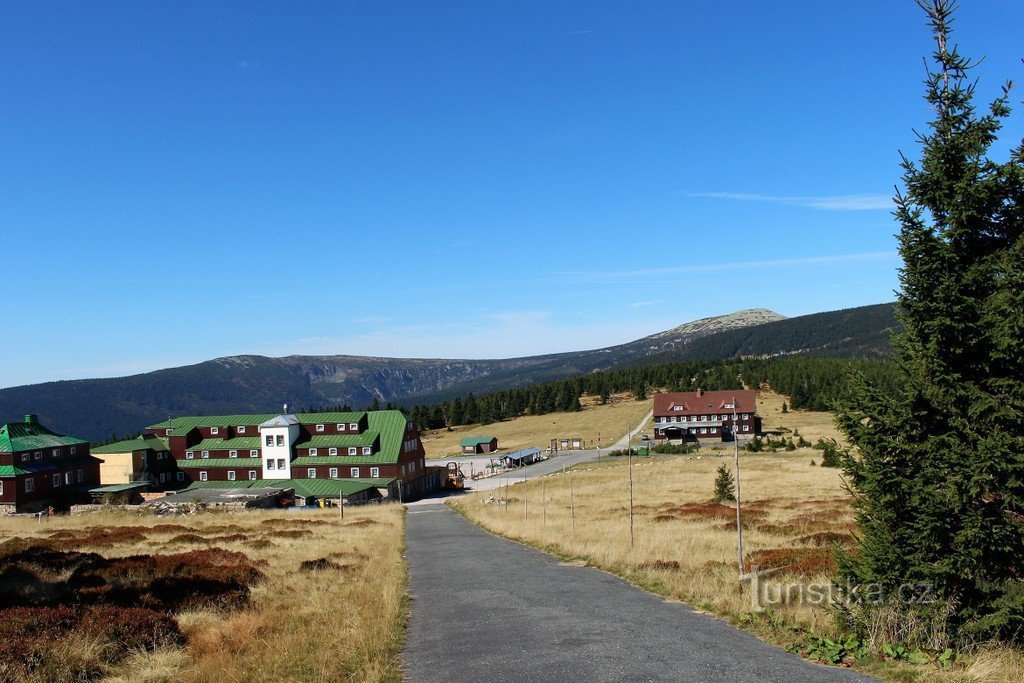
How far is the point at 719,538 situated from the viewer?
30.2 meters

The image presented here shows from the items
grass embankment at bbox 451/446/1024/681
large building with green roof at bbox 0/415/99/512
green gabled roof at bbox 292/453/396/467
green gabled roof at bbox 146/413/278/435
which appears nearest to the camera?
grass embankment at bbox 451/446/1024/681

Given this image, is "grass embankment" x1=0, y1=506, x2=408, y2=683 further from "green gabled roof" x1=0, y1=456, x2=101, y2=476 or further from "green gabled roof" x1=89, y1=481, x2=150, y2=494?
"green gabled roof" x1=89, y1=481, x2=150, y2=494

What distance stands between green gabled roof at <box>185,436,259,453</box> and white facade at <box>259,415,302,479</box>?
289cm

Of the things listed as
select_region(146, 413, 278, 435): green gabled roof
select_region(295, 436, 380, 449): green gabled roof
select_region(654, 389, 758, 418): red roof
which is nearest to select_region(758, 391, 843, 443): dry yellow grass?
select_region(654, 389, 758, 418): red roof

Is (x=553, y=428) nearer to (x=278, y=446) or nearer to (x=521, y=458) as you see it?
(x=521, y=458)

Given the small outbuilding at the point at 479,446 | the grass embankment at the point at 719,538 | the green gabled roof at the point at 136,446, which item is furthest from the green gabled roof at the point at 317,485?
the small outbuilding at the point at 479,446

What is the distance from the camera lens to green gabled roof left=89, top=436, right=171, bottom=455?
278ft

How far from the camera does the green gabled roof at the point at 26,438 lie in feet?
237

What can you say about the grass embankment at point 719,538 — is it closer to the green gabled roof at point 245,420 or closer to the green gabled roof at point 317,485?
the green gabled roof at point 317,485

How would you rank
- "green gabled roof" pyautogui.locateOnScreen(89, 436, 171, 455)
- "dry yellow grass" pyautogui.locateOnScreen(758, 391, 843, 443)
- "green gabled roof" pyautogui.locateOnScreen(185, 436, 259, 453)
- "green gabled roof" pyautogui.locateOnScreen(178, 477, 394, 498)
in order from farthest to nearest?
"dry yellow grass" pyautogui.locateOnScreen(758, 391, 843, 443) → "green gabled roof" pyautogui.locateOnScreen(185, 436, 259, 453) → "green gabled roof" pyautogui.locateOnScreen(89, 436, 171, 455) → "green gabled roof" pyautogui.locateOnScreen(178, 477, 394, 498)

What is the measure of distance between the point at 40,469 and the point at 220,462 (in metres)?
19.7

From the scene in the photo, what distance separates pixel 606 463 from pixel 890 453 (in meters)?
85.5

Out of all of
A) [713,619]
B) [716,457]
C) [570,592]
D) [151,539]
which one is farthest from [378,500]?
[713,619]

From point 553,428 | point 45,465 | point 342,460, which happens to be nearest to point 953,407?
point 342,460
